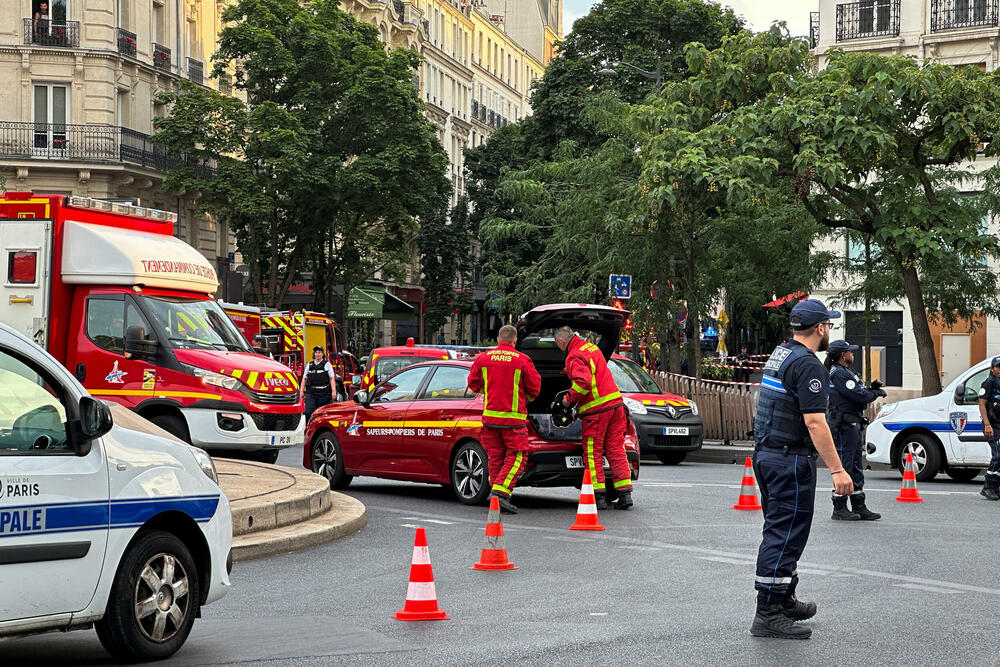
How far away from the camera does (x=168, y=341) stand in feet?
60.2

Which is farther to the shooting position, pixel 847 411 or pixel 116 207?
Result: pixel 116 207

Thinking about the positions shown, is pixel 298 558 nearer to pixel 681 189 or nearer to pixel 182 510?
pixel 182 510

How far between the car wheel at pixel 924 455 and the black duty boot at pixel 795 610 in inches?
497

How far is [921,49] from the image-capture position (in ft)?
145

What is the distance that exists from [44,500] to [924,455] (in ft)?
51.7

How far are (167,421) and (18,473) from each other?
1178cm

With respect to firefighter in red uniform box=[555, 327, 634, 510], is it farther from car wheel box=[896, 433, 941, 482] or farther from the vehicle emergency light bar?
car wheel box=[896, 433, 941, 482]

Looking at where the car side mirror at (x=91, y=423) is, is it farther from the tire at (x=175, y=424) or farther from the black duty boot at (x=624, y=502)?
the tire at (x=175, y=424)

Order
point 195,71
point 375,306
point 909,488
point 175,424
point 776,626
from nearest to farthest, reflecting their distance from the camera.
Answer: point 776,626 < point 909,488 < point 175,424 < point 195,71 < point 375,306

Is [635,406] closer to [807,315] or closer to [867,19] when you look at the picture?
[807,315]

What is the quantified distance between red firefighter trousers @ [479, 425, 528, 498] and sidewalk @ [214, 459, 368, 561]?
1.27 metres

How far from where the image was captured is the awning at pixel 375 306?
63.9 metres

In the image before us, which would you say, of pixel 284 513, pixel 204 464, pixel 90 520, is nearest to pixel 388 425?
pixel 284 513

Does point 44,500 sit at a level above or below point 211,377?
below
